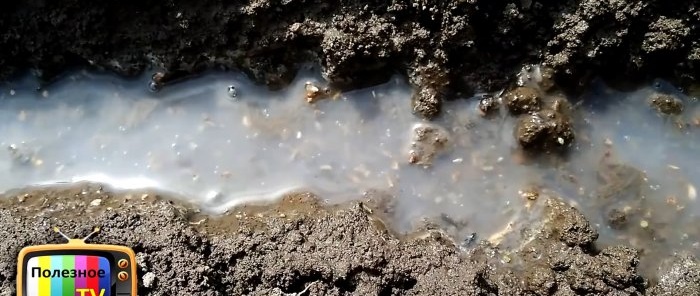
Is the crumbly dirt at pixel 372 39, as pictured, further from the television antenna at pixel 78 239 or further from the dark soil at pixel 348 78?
the television antenna at pixel 78 239

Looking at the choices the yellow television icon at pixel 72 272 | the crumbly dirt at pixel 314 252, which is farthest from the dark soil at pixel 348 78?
the yellow television icon at pixel 72 272

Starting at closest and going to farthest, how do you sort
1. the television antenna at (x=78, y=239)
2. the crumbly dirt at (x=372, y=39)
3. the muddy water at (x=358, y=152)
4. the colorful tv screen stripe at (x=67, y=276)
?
the colorful tv screen stripe at (x=67, y=276), the television antenna at (x=78, y=239), the crumbly dirt at (x=372, y=39), the muddy water at (x=358, y=152)

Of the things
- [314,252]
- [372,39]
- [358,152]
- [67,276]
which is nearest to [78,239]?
[67,276]

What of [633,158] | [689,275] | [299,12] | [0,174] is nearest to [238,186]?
[299,12]

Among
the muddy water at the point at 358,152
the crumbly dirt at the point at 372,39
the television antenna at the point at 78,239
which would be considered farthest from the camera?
the muddy water at the point at 358,152

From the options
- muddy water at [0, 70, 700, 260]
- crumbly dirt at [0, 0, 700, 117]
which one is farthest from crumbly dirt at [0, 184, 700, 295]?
crumbly dirt at [0, 0, 700, 117]

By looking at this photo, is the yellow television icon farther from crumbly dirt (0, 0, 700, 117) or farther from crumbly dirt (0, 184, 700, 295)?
crumbly dirt (0, 0, 700, 117)

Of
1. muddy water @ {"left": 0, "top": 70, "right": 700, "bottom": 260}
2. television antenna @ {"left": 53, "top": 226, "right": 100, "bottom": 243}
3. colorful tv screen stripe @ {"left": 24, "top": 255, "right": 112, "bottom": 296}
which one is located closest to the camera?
colorful tv screen stripe @ {"left": 24, "top": 255, "right": 112, "bottom": 296}

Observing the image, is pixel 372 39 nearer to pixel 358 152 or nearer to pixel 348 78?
pixel 348 78
